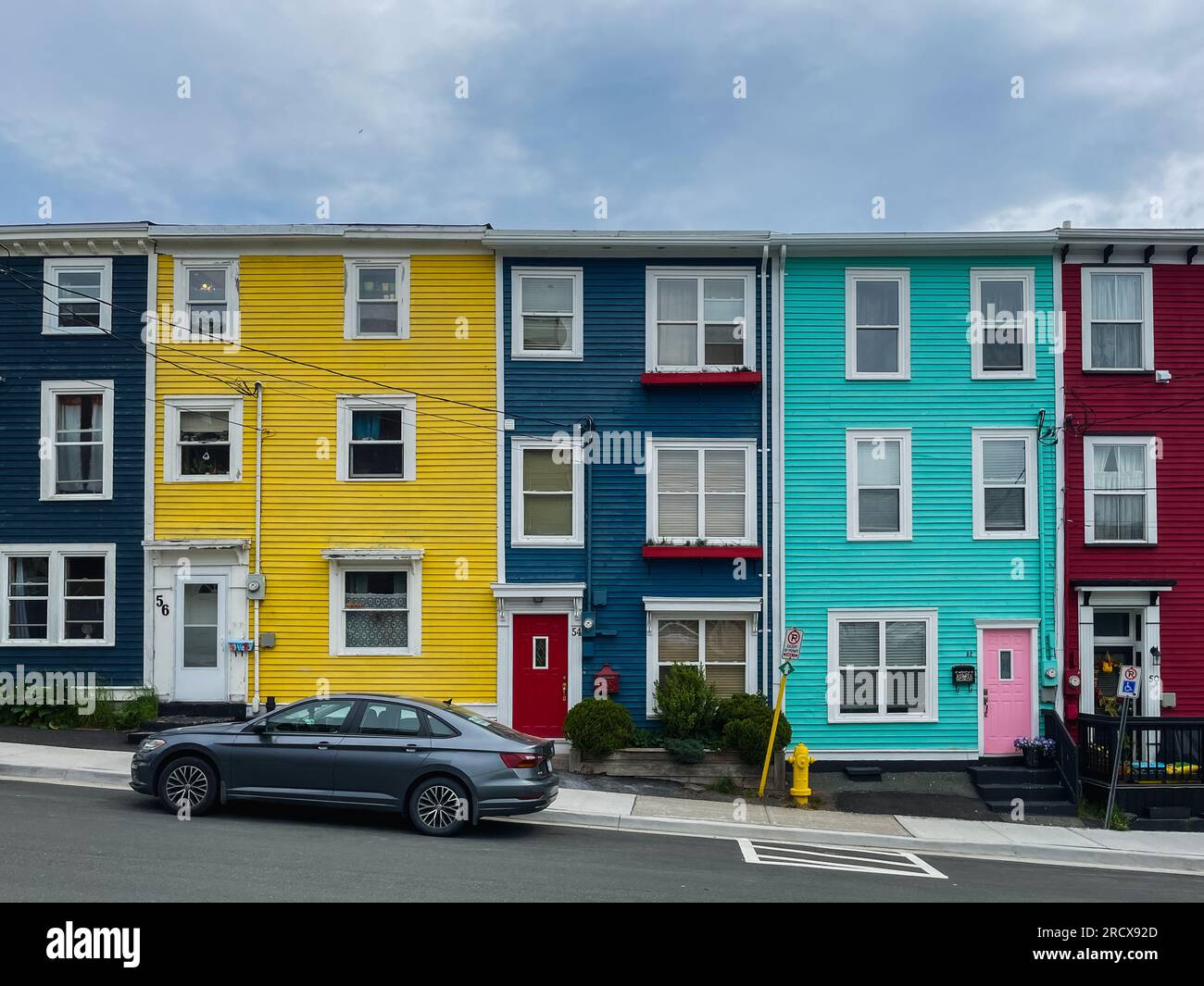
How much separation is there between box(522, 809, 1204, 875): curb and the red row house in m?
4.40

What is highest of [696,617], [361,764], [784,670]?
[696,617]

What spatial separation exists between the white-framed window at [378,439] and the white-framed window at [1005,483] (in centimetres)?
979

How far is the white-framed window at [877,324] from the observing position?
1741 cm

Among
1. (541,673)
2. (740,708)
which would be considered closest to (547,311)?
(541,673)

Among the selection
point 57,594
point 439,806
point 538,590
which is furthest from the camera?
point 57,594

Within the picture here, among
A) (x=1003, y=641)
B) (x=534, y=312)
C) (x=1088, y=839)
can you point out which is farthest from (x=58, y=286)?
(x=1088, y=839)

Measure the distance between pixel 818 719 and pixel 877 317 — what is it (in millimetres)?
7055

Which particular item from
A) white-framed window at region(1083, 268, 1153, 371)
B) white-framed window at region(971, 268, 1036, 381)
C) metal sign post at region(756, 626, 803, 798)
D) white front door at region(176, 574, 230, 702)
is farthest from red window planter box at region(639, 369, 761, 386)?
white front door at region(176, 574, 230, 702)

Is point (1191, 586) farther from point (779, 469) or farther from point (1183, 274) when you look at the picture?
point (779, 469)

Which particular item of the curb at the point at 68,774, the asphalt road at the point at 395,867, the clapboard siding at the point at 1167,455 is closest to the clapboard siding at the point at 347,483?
the curb at the point at 68,774

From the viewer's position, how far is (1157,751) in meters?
15.5

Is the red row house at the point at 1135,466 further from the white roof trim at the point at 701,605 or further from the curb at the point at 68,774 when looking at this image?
the curb at the point at 68,774

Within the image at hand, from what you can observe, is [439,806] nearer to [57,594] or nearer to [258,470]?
[258,470]

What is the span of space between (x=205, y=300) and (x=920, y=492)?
Answer: 42.2ft
